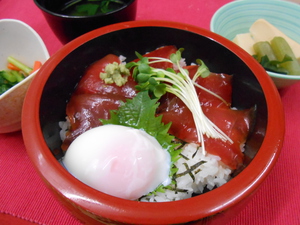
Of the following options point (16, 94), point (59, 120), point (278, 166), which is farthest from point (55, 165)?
point (278, 166)

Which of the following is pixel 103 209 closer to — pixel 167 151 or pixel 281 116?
pixel 167 151

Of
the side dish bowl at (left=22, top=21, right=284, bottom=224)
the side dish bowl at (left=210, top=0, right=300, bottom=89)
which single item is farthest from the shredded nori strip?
the side dish bowl at (left=210, top=0, right=300, bottom=89)

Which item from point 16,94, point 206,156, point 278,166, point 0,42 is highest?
point 0,42

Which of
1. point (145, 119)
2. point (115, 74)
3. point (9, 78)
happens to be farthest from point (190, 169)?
point (9, 78)

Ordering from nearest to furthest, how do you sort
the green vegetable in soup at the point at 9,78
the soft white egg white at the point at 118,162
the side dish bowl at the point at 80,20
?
the soft white egg white at the point at 118,162, the side dish bowl at the point at 80,20, the green vegetable in soup at the point at 9,78

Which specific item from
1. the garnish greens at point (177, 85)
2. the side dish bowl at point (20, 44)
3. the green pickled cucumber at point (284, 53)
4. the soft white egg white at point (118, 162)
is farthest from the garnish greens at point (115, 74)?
the green pickled cucumber at point (284, 53)

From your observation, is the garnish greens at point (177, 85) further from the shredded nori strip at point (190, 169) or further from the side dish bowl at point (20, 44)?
the side dish bowl at point (20, 44)

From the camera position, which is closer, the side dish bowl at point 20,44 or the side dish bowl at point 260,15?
the side dish bowl at point 20,44
